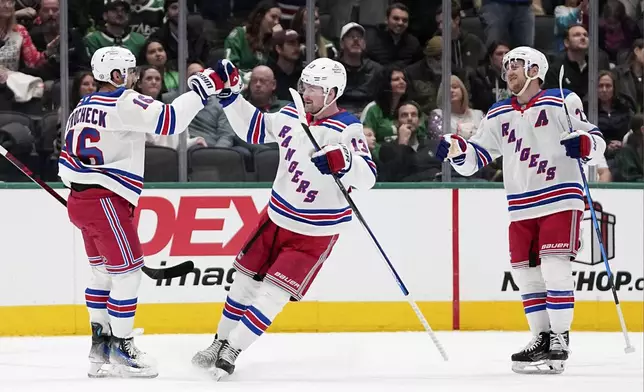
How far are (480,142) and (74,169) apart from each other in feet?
5.51

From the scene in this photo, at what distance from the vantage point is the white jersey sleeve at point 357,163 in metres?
4.20

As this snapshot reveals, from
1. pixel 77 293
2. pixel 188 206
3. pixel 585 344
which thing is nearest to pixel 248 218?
pixel 188 206

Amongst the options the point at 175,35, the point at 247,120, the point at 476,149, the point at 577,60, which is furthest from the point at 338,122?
the point at 577,60

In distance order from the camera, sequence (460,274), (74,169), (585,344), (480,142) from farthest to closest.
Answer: (460,274), (585,344), (480,142), (74,169)

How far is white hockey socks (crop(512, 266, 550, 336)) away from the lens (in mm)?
4590

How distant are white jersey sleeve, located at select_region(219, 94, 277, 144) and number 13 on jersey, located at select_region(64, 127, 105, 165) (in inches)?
20.6

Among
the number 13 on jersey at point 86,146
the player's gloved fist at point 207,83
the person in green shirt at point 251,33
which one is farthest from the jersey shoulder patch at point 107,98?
the person in green shirt at point 251,33

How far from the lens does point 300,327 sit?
5645mm

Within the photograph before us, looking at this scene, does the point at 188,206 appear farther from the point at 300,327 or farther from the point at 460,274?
the point at 460,274

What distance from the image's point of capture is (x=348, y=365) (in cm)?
475

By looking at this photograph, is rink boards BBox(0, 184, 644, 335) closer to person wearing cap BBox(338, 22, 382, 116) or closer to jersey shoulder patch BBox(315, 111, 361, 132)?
person wearing cap BBox(338, 22, 382, 116)

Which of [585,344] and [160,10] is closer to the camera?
[585,344]

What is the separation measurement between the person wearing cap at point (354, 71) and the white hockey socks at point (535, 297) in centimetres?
168

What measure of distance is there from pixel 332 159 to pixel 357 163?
167mm
